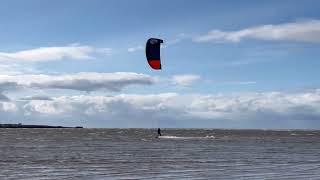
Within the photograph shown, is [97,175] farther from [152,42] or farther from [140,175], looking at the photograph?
[152,42]

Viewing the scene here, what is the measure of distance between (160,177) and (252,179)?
489 cm

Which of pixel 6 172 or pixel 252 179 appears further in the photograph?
pixel 6 172

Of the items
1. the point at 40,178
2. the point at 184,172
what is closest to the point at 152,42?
the point at 184,172

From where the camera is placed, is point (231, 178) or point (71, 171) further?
point (71, 171)

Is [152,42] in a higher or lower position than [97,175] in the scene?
higher

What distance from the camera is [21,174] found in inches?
1355

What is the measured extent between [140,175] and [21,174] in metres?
6.84

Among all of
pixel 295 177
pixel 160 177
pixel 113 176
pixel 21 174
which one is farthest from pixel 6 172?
pixel 295 177

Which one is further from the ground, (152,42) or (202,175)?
(152,42)

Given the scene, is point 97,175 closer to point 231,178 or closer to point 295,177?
point 231,178

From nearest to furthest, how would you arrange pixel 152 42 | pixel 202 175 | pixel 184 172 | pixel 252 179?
pixel 252 179, pixel 202 175, pixel 184 172, pixel 152 42

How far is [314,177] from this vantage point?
32.1m

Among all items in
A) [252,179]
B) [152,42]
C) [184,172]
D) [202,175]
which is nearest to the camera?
[252,179]

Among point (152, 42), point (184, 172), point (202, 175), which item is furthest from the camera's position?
point (152, 42)
